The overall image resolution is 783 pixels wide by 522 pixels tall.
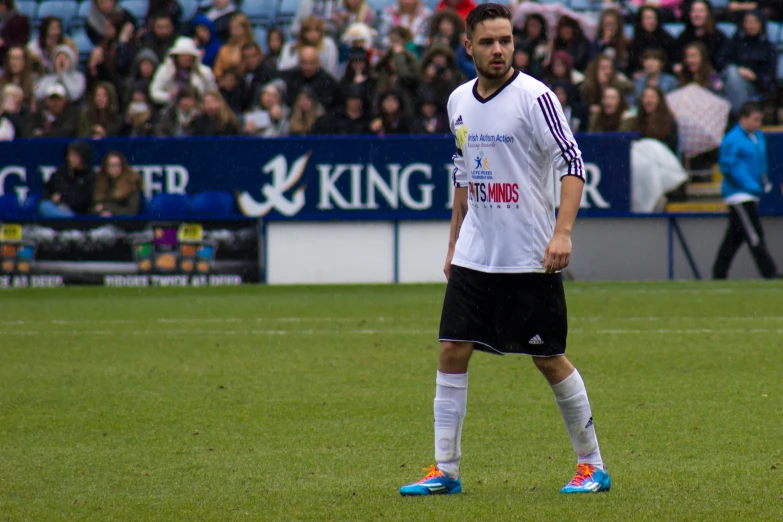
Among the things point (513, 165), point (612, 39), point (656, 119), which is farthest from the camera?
point (612, 39)

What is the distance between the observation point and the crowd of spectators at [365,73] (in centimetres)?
1642

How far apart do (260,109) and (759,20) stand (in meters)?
6.48

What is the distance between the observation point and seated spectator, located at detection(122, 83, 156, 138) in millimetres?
17328

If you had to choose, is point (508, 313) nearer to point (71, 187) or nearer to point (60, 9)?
point (71, 187)

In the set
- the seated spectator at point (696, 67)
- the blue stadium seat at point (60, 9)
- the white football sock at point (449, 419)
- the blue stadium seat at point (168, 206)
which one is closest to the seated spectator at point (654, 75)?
the seated spectator at point (696, 67)

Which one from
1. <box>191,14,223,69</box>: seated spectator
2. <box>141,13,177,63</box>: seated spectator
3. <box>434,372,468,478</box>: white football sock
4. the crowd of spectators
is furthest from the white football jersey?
<box>191,14,223,69</box>: seated spectator

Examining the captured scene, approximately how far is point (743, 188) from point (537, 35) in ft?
11.6

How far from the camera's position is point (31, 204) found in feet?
52.9

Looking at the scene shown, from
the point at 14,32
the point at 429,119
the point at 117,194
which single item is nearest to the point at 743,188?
the point at 429,119

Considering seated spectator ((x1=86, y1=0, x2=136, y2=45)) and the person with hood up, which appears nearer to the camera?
the person with hood up

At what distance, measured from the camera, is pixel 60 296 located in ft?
49.3

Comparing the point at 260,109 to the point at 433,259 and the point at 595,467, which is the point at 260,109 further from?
the point at 595,467

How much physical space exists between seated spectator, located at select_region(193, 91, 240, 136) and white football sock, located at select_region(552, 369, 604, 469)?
482 inches

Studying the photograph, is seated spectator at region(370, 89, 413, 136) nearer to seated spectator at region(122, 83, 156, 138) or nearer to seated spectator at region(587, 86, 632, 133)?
seated spectator at region(587, 86, 632, 133)
